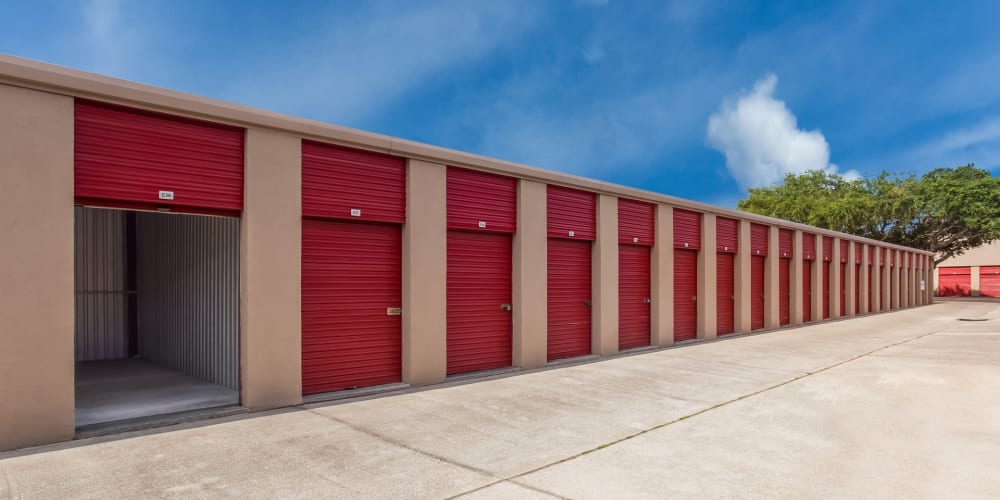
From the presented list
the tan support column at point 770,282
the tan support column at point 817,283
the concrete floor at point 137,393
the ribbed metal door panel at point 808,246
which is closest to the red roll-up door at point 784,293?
the tan support column at point 770,282

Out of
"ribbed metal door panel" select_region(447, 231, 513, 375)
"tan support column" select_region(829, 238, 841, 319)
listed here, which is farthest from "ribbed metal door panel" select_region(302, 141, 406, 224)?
"tan support column" select_region(829, 238, 841, 319)

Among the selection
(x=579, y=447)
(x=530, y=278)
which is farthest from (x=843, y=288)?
(x=579, y=447)

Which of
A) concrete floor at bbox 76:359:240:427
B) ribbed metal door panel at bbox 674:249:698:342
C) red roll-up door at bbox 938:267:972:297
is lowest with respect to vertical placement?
red roll-up door at bbox 938:267:972:297

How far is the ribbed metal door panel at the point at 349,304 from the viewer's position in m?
7.73

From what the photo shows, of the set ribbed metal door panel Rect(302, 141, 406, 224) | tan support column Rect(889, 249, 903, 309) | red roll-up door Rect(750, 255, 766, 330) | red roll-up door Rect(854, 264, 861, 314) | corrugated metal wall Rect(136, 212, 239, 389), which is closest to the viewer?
ribbed metal door panel Rect(302, 141, 406, 224)

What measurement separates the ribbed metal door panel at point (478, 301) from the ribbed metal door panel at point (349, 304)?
3.82 feet

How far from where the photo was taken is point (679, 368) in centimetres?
1037

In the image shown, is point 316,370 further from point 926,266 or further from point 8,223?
point 926,266

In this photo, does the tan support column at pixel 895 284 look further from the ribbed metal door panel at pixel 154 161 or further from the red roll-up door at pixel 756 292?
the ribbed metal door panel at pixel 154 161

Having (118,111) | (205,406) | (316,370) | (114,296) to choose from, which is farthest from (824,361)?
(114,296)

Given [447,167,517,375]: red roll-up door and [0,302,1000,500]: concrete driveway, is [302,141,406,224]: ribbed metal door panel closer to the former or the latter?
[447,167,517,375]: red roll-up door

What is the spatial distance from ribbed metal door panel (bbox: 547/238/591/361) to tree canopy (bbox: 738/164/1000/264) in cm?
3520

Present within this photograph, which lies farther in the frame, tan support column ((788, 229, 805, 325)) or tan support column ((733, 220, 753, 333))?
tan support column ((788, 229, 805, 325))

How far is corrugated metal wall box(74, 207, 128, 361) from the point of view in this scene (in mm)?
11344
